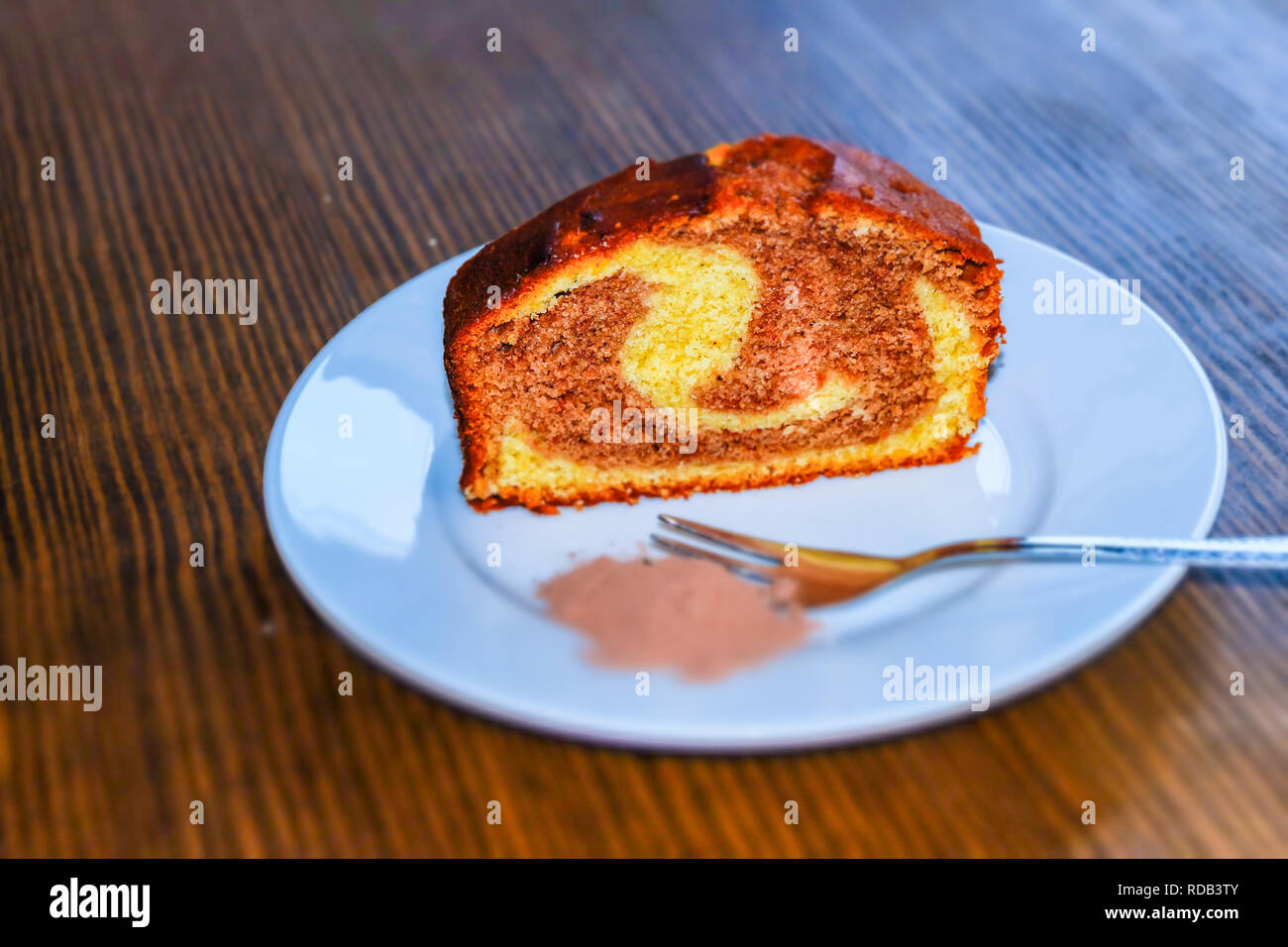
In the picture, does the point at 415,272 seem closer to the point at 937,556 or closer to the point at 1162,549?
the point at 937,556

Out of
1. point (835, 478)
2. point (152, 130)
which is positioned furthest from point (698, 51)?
point (835, 478)

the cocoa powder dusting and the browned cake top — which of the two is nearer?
the cocoa powder dusting

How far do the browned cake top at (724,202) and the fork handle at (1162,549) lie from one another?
662 mm

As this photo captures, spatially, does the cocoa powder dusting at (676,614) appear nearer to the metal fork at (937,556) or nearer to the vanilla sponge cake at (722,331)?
the metal fork at (937,556)

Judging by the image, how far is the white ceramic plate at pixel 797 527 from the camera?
1670mm

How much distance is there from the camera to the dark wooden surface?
163 cm

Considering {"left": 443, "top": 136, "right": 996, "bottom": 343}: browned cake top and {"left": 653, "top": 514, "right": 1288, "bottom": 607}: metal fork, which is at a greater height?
{"left": 443, "top": 136, "right": 996, "bottom": 343}: browned cake top

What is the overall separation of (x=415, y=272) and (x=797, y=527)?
4.47 feet

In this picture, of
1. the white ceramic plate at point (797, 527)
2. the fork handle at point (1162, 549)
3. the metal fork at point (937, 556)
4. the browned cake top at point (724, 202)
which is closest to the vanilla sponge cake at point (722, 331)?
the browned cake top at point (724, 202)

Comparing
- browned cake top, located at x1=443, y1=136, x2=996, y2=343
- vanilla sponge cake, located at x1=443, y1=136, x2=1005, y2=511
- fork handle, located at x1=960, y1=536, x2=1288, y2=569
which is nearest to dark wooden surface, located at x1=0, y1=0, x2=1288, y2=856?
fork handle, located at x1=960, y1=536, x2=1288, y2=569

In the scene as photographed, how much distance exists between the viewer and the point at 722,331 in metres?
2.40

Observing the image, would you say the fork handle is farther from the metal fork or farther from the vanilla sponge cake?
the vanilla sponge cake

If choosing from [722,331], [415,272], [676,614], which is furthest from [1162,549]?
[415,272]

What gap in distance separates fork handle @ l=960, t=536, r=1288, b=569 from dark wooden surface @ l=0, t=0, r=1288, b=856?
0.08 m
